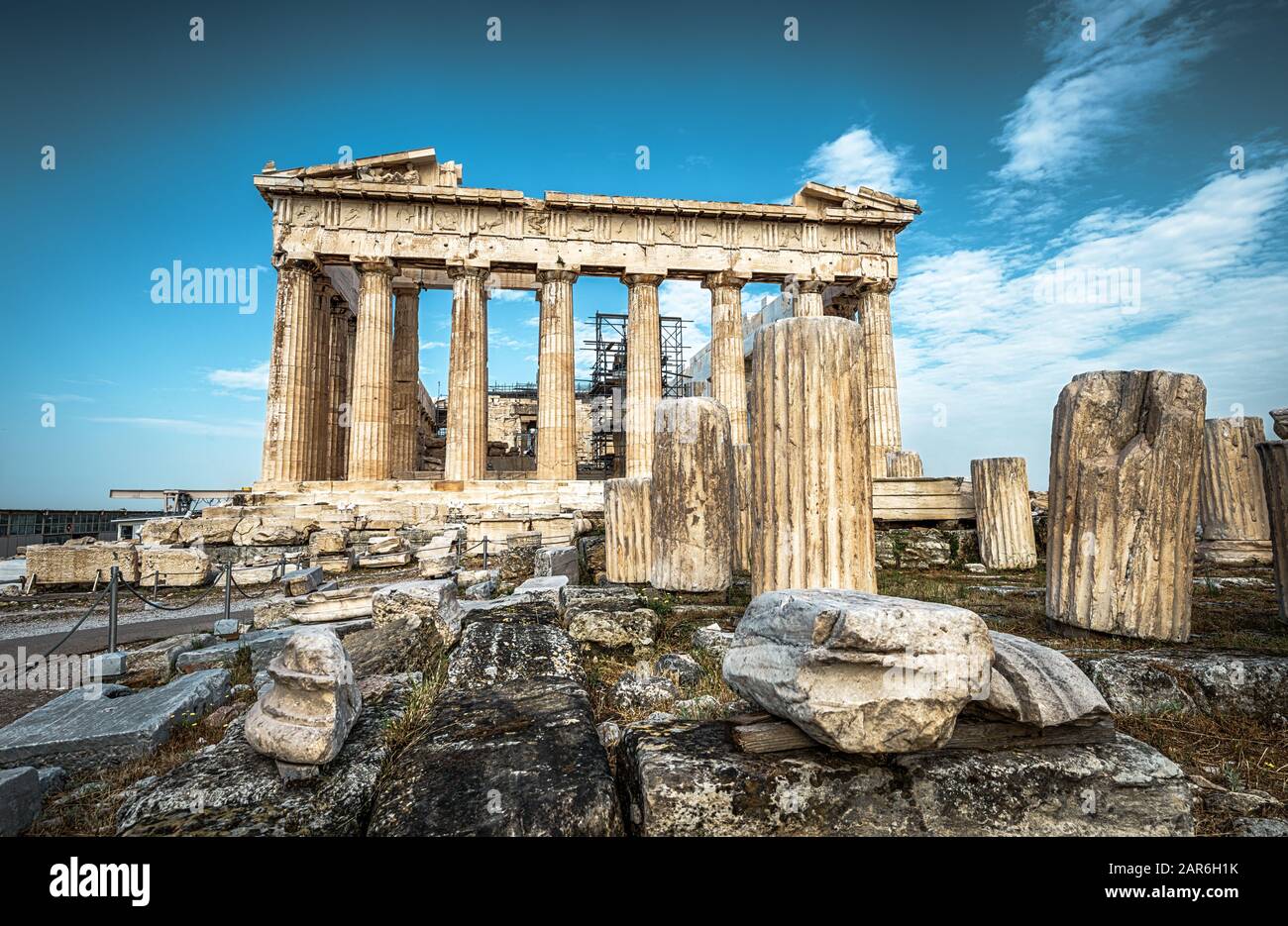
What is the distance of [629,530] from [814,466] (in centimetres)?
371

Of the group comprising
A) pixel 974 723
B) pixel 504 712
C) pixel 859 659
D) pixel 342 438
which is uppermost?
pixel 342 438

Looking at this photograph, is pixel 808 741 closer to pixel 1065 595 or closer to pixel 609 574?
pixel 1065 595

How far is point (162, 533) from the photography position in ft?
42.8

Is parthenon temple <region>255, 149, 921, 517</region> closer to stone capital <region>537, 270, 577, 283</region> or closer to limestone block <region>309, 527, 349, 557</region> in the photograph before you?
stone capital <region>537, 270, 577, 283</region>

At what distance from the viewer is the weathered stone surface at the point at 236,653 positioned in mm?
5113

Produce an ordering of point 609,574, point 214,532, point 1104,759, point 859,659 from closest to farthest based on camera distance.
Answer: point 859,659
point 1104,759
point 609,574
point 214,532

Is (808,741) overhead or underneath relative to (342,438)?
underneath

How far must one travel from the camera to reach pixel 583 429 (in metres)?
30.5

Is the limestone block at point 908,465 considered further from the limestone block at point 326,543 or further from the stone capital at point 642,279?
the limestone block at point 326,543

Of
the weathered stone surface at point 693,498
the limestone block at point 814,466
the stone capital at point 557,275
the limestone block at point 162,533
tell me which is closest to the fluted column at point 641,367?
the stone capital at point 557,275

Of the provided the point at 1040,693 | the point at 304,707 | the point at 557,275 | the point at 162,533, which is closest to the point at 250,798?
the point at 304,707

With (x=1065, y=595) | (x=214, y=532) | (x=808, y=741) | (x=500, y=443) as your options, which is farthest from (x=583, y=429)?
(x=808, y=741)

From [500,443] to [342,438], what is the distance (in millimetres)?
8707

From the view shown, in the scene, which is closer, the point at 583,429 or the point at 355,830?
the point at 355,830
